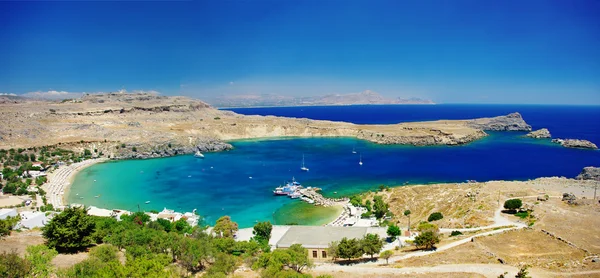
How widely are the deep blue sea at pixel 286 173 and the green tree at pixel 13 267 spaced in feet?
91.0

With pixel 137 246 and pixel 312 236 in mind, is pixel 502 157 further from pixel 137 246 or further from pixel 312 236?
pixel 137 246

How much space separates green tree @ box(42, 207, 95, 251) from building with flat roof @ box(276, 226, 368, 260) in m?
17.3

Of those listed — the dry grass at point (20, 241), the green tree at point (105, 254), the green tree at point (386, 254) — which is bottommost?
the green tree at point (386, 254)

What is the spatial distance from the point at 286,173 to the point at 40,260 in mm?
55173

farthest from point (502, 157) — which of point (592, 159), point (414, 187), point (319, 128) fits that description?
point (319, 128)

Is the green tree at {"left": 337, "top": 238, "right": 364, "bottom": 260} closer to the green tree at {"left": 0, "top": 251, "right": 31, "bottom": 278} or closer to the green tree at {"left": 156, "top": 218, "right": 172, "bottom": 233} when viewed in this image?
the green tree at {"left": 156, "top": 218, "right": 172, "bottom": 233}

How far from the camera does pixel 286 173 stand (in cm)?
7638

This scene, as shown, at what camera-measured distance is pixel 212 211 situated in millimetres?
51375

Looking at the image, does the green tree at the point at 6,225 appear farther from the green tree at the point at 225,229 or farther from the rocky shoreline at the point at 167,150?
the rocky shoreline at the point at 167,150

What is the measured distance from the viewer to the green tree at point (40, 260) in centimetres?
2207

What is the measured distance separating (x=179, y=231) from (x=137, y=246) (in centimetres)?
1147

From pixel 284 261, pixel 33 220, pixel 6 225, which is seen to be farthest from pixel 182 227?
pixel 284 261

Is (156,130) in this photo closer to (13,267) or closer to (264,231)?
(264,231)

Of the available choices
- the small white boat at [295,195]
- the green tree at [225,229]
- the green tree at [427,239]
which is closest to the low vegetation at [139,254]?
the green tree at [225,229]
